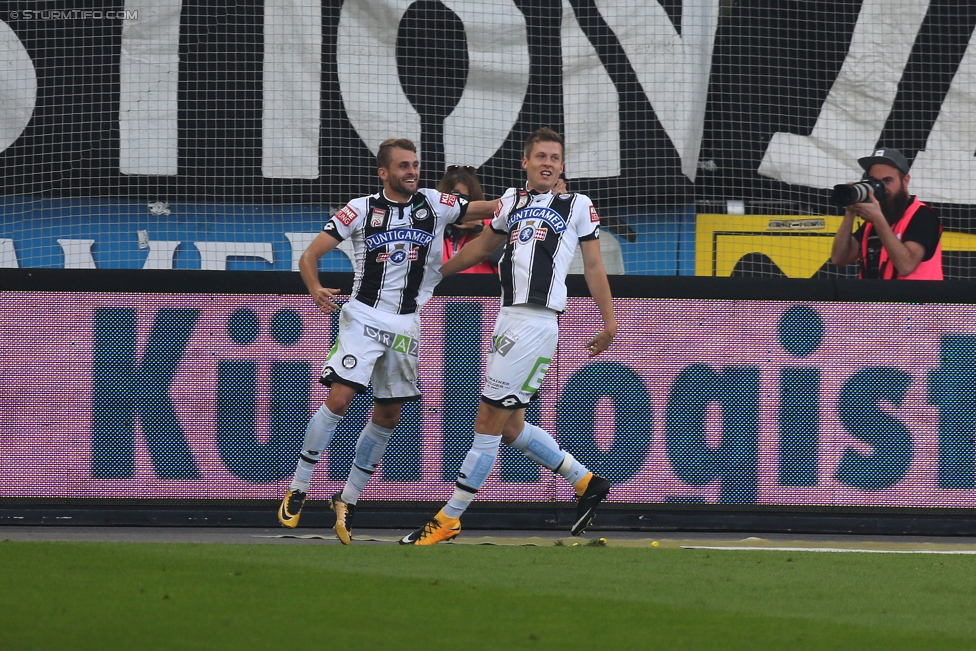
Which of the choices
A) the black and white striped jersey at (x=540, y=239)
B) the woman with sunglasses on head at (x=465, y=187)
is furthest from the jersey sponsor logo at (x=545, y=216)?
the woman with sunglasses on head at (x=465, y=187)

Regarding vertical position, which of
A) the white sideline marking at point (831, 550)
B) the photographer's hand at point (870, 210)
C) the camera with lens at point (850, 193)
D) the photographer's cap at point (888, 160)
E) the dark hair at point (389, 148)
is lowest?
the white sideline marking at point (831, 550)

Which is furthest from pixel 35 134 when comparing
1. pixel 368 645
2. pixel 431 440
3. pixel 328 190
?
pixel 368 645

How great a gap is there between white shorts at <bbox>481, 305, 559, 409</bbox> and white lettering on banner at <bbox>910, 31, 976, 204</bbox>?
6221 mm

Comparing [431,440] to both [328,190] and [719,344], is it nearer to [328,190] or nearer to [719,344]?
[719,344]

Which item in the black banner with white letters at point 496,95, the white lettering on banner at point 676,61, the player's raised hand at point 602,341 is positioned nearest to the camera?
the player's raised hand at point 602,341

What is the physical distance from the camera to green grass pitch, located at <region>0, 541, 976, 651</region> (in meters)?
3.72

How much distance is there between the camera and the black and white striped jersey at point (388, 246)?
6438mm

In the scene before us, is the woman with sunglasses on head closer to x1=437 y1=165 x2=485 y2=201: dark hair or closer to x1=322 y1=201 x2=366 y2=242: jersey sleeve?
x1=437 y1=165 x2=485 y2=201: dark hair

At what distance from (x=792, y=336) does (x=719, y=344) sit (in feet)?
1.32

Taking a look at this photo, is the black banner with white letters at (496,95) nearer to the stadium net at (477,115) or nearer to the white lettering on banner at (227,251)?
the stadium net at (477,115)

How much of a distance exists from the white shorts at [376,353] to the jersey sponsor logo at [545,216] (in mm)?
749

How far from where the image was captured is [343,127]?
11.1 meters

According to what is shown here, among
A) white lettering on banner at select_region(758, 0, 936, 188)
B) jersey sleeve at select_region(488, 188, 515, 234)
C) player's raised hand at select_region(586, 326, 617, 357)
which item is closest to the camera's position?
player's raised hand at select_region(586, 326, 617, 357)

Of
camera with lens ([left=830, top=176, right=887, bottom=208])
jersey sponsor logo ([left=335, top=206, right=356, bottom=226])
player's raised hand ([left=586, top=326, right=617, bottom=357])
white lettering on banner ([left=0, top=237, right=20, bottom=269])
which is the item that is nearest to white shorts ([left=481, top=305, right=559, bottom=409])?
player's raised hand ([left=586, top=326, right=617, bottom=357])
